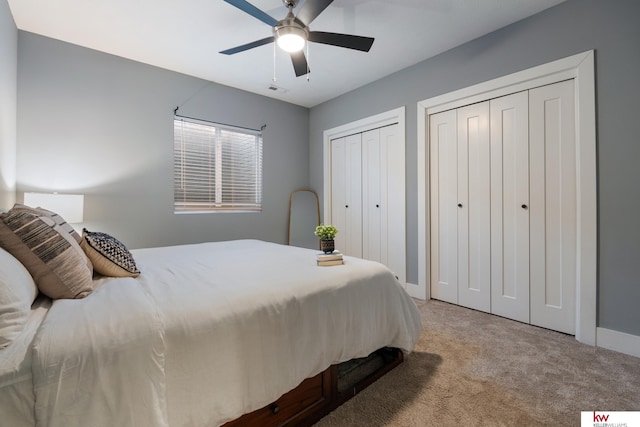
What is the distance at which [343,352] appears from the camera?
1.45 m

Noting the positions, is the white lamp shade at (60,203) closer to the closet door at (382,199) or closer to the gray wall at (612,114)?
the closet door at (382,199)

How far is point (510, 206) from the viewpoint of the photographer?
2.62 meters

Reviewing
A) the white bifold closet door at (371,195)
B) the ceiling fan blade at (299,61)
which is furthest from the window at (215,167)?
the ceiling fan blade at (299,61)

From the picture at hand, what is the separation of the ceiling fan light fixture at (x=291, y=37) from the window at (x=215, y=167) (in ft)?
6.54

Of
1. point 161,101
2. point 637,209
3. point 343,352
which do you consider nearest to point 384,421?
point 343,352

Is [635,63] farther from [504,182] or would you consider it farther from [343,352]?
[343,352]

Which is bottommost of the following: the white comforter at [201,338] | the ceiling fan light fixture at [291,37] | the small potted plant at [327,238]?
the white comforter at [201,338]

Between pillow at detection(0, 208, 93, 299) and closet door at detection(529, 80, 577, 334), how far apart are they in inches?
123

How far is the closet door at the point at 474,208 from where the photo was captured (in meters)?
2.77

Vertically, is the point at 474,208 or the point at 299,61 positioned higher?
the point at 299,61

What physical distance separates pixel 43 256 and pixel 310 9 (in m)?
1.93

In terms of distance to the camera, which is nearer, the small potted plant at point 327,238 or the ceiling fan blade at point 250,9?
the ceiling fan blade at point 250,9

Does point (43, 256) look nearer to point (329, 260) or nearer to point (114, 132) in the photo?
point (329, 260)

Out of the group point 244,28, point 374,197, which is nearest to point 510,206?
point 374,197
